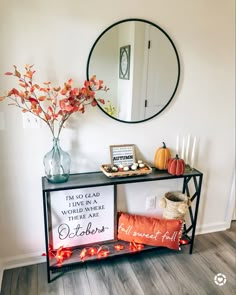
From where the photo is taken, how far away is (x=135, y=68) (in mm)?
1845

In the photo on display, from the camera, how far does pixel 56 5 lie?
5.21 ft

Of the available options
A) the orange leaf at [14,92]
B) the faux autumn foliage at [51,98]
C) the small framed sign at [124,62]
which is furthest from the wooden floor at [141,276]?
the small framed sign at [124,62]

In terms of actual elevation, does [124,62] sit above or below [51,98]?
above

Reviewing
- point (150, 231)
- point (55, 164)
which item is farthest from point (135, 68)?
point (150, 231)

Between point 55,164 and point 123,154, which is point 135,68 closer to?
point 123,154

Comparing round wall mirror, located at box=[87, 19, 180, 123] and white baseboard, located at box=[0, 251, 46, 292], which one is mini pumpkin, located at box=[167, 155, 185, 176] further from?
white baseboard, located at box=[0, 251, 46, 292]

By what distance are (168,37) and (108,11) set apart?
47 cm

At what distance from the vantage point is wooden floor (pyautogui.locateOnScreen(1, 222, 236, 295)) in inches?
69.6

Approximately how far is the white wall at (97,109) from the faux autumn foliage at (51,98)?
65 mm

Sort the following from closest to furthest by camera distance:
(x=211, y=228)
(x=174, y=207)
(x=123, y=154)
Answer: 1. (x=123, y=154)
2. (x=174, y=207)
3. (x=211, y=228)

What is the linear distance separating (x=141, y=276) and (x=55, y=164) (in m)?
1.05

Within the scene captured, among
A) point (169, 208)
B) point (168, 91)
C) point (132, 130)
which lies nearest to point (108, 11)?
point (168, 91)

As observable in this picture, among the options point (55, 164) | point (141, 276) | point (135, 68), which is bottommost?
point (141, 276)

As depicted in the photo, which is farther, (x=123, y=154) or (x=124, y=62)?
→ (x=123, y=154)
